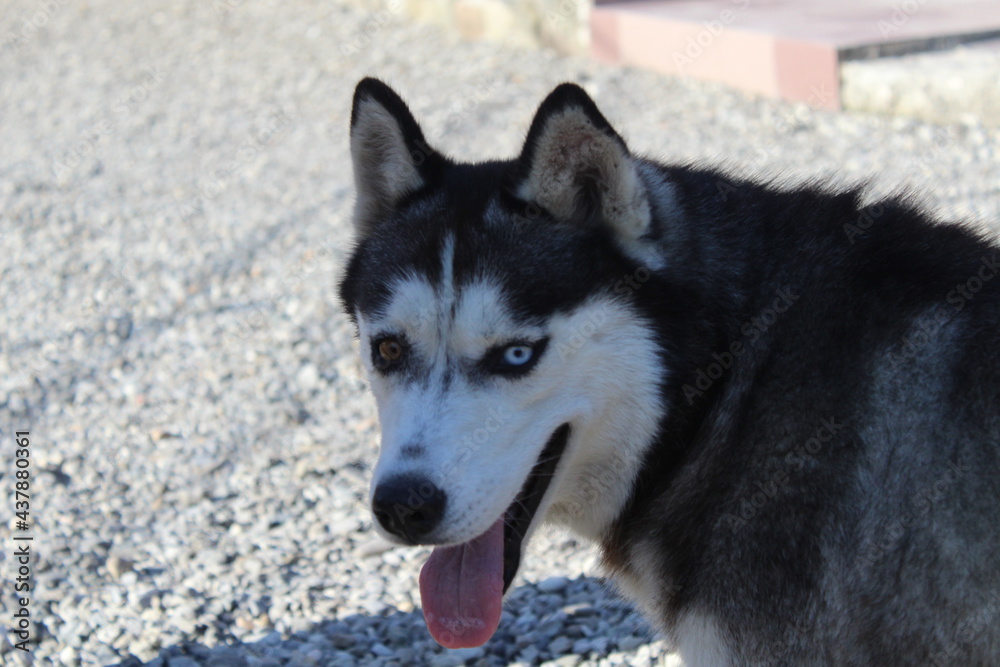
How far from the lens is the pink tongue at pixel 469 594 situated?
330cm

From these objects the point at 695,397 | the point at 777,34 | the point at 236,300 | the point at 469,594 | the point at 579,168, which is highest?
the point at 579,168

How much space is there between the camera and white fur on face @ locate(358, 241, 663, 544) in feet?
9.86

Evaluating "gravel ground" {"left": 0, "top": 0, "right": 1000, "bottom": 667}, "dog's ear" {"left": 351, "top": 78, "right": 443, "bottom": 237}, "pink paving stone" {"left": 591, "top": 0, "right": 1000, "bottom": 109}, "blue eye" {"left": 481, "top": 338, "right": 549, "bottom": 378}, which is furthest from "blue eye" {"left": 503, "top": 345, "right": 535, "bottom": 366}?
"pink paving stone" {"left": 591, "top": 0, "right": 1000, "bottom": 109}

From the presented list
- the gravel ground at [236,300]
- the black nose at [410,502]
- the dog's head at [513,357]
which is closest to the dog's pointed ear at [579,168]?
the dog's head at [513,357]

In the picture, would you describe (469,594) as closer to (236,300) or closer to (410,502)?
(410,502)

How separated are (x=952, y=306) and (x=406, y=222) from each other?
1.73 metres

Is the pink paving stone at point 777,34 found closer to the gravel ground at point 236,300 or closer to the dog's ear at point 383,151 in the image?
the gravel ground at point 236,300

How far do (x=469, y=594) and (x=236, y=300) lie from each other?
16.9 feet

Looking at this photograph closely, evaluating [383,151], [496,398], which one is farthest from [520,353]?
[383,151]

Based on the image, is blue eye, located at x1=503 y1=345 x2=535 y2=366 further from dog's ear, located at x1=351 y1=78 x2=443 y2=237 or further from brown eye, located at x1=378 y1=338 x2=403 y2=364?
dog's ear, located at x1=351 y1=78 x2=443 y2=237

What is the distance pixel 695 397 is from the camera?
126 inches

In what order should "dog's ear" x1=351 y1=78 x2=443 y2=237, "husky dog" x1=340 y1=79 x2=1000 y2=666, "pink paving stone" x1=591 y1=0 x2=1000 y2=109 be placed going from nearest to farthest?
"husky dog" x1=340 y1=79 x2=1000 y2=666 < "dog's ear" x1=351 y1=78 x2=443 y2=237 < "pink paving stone" x1=591 y1=0 x2=1000 y2=109

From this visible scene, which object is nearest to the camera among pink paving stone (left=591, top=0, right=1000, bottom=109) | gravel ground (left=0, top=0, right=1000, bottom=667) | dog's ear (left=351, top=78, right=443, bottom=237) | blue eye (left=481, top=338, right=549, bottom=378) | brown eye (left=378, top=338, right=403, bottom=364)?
blue eye (left=481, top=338, right=549, bottom=378)

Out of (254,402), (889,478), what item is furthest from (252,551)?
(889,478)
